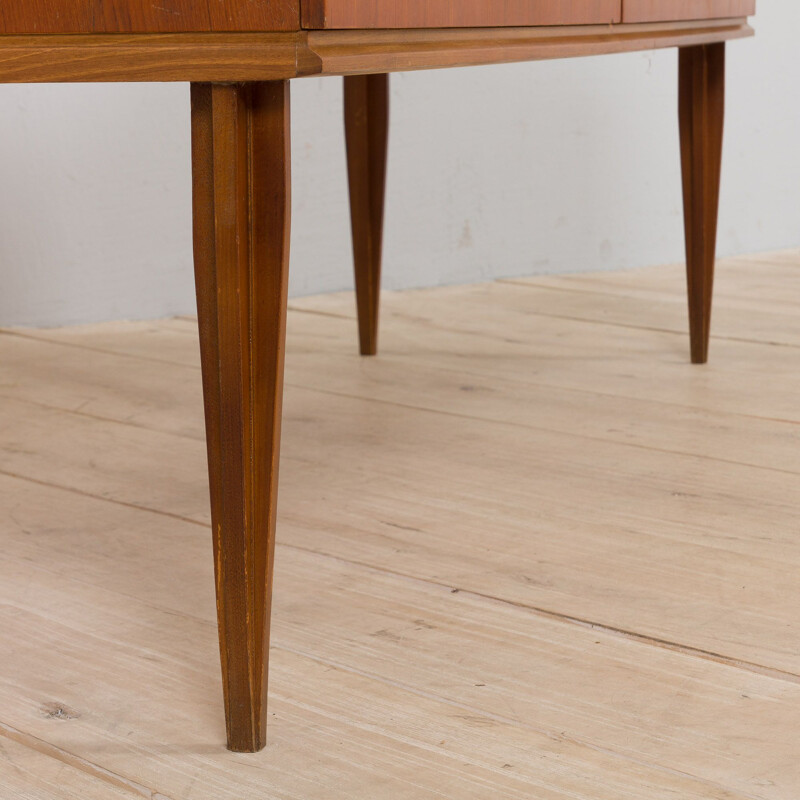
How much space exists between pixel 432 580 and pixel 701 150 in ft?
2.85

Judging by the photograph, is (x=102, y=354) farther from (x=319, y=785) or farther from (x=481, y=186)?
(x=319, y=785)

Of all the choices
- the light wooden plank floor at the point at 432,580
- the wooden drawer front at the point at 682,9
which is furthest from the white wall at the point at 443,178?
the wooden drawer front at the point at 682,9

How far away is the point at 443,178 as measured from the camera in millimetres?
2340

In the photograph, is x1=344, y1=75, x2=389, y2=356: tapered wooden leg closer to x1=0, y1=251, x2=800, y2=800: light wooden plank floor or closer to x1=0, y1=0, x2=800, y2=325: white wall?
x1=0, y1=251, x2=800, y2=800: light wooden plank floor

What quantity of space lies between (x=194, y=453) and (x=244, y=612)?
2.05 feet

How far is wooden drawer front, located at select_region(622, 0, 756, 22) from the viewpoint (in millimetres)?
1094

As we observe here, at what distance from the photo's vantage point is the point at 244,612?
0.69 metres

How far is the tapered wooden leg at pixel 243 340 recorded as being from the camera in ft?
2.14

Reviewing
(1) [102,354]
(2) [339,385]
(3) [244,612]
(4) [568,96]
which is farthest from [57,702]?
(4) [568,96]

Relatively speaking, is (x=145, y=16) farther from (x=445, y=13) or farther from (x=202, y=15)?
(x=445, y=13)

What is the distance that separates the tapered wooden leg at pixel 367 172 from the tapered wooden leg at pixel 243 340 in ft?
3.21

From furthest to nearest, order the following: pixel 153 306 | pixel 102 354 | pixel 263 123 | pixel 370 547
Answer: pixel 153 306, pixel 102 354, pixel 370 547, pixel 263 123

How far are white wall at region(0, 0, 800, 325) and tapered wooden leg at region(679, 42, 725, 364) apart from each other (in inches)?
29.1

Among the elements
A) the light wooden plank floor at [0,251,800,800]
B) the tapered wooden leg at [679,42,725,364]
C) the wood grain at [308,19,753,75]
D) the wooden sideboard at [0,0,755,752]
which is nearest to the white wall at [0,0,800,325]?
the light wooden plank floor at [0,251,800,800]
